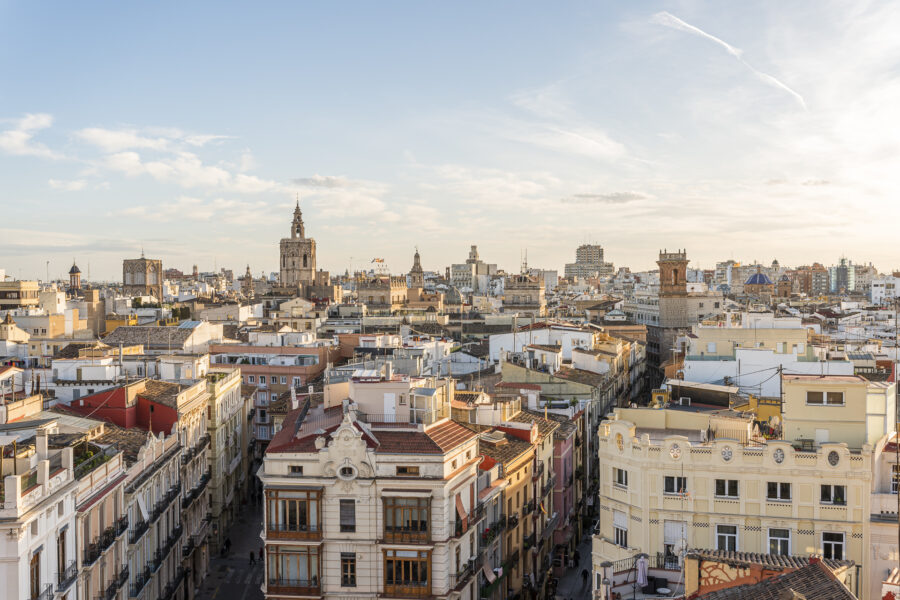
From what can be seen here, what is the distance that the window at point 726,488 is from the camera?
28.4m

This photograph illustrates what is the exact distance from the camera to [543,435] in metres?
43.1

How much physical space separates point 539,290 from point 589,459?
85018mm

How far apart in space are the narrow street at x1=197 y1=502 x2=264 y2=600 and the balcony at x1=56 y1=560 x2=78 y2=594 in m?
15.1

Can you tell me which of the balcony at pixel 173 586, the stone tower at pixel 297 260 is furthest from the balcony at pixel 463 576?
the stone tower at pixel 297 260

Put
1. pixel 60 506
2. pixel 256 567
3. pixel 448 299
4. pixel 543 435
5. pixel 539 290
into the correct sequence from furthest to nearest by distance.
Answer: pixel 448 299 → pixel 539 290 → pixel 256 567 → pixel 543 435 → pixel 60 506

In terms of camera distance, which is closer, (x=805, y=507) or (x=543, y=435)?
(x=805, y=507)

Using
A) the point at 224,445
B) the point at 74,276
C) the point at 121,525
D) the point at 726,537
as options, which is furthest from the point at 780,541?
the point at 74,276

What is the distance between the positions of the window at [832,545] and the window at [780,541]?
1.02 m

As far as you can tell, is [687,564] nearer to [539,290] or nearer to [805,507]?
[805,507]

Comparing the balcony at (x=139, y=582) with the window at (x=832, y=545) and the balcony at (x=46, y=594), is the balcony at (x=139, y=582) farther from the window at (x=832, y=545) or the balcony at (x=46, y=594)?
the window at (x=832, y=545)

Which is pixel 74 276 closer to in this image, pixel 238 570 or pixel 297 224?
pixel 297 224

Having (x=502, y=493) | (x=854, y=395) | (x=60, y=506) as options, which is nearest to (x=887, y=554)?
(x=854, y=395)

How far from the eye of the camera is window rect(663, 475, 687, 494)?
28.7 m

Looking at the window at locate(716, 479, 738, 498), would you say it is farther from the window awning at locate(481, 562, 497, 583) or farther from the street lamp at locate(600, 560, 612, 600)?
the window awning at locate(481, 562, 497, 583)
